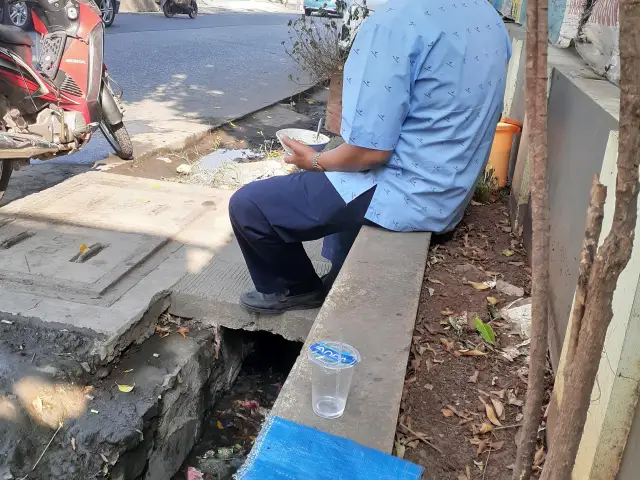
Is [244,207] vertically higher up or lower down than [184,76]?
higher up

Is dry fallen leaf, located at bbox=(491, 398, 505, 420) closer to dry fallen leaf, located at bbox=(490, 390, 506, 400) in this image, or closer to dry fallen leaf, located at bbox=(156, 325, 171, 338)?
dry fallen leaf, located at bbox=(490, 390, 506, 400)

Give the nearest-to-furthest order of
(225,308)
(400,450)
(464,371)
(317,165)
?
(400,450)
(464,371)
(317,165)
(225,308)

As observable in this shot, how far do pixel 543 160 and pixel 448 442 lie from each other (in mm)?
1073

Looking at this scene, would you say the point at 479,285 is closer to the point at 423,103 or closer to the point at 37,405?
the point at 423,103

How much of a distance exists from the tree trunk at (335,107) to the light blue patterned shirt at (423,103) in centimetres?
330

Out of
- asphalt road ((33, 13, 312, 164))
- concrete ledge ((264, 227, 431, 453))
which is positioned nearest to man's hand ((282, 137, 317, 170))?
concrete ledge ((264, 227, 431, 453))

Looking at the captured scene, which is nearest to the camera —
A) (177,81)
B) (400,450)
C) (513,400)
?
(400,450)

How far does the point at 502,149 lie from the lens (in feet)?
12.8

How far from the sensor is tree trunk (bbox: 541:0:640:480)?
2.75 feet

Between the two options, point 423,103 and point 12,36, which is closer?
point 423,103

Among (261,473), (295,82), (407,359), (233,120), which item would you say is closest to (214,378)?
(407,359)

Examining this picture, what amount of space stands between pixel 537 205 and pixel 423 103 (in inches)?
60.3

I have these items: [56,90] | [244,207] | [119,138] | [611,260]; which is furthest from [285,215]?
Result: [119,138]

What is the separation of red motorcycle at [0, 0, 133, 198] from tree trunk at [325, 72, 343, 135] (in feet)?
6.34
